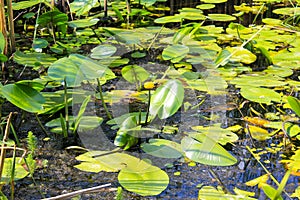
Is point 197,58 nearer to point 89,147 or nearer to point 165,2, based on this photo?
point 89,147

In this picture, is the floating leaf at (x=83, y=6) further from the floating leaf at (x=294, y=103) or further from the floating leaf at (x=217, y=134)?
the floating leaf at (x=294, y=103)

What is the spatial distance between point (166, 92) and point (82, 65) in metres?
0.25

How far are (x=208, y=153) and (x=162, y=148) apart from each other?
0.45ft

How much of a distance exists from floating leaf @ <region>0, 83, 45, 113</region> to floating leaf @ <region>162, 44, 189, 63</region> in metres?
0.62

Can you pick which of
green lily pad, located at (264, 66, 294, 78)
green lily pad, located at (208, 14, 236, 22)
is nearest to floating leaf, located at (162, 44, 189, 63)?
green lily pad, located at (264, 66, 294, 78)

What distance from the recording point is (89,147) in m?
1.29

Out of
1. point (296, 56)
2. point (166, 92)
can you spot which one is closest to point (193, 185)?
point (166, 92)

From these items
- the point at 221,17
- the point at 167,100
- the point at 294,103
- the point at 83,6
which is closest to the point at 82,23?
the point at 83,6

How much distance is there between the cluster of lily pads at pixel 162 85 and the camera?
1192 millimetres

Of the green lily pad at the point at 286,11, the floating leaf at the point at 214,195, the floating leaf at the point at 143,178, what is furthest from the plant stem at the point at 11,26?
the green lily pad at the point at 286,11

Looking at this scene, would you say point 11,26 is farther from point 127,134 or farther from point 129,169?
point 129,169

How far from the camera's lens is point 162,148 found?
4.09 feet

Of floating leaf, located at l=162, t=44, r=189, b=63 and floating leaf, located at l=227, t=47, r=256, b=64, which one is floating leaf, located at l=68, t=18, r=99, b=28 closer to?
floating leaf, located at l=162, t=44, r=189, b=63

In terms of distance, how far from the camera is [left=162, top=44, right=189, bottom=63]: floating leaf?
1.75 meters
